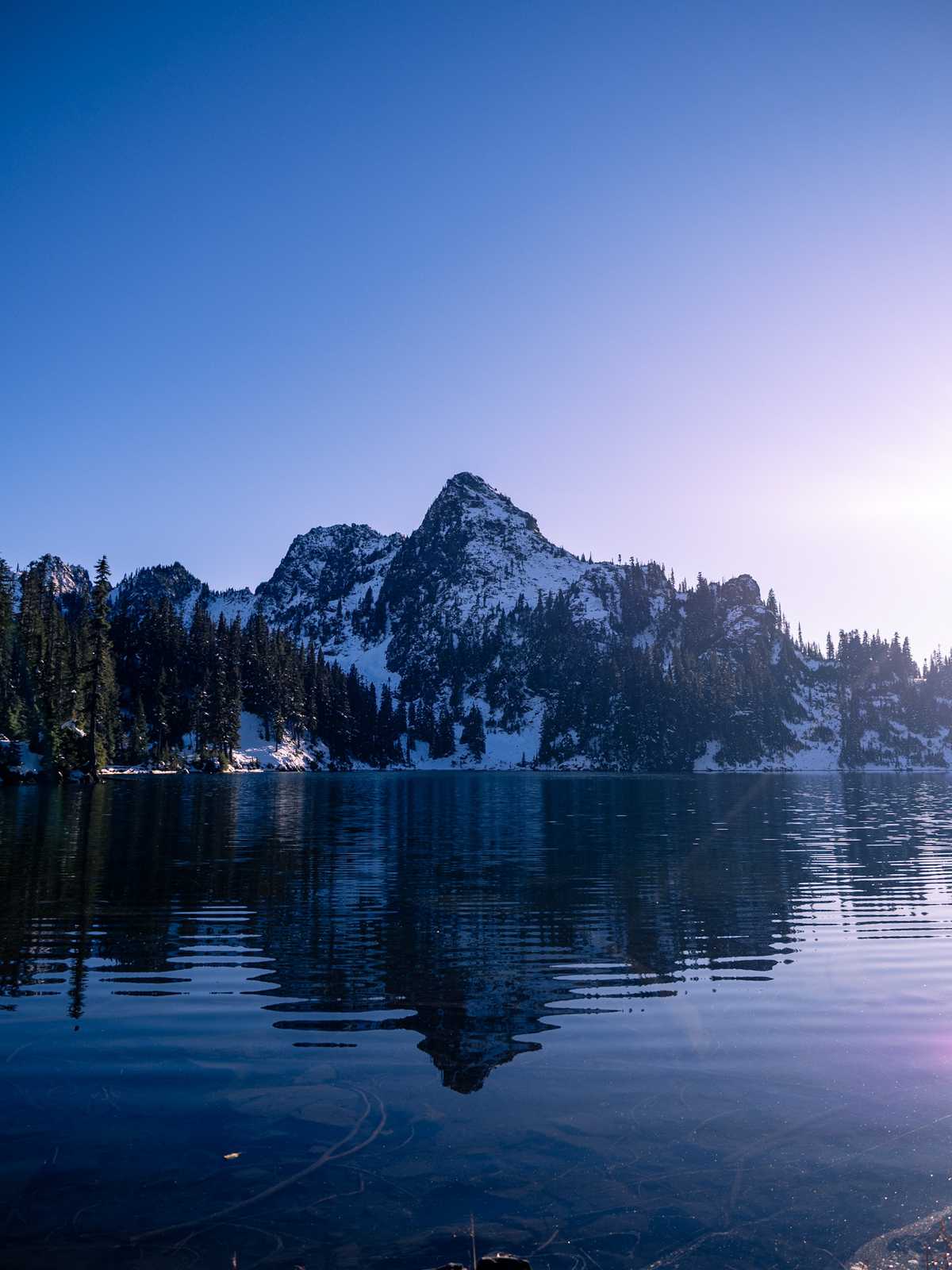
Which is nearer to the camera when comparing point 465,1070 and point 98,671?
point 465,1070

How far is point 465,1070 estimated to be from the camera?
39.6ft

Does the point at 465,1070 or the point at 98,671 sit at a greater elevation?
Result: the point at 98,671

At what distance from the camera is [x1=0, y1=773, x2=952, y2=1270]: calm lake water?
767 centimetres

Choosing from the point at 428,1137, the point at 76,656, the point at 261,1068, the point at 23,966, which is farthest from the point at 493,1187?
the point at 76,656

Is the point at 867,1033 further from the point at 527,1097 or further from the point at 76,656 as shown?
the point at 76,656

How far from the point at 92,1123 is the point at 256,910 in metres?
15.9

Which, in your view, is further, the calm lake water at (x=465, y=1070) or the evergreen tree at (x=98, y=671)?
the evergreen tree at (x=98, y=671)

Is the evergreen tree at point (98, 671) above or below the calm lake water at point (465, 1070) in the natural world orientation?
above

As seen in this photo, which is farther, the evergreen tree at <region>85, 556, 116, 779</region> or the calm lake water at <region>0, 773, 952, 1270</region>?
the evergreen tree at <region>85, 556, 116, 779</region>

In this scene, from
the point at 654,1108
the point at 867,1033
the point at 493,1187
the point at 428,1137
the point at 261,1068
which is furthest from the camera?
the point at 867,1033

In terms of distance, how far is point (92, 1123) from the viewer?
980 centimetres

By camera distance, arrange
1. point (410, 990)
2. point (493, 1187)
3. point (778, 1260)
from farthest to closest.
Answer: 1. point (410, 990)
2. point (493, 1187)
3. point (778, 1260)

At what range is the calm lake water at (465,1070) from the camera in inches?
302

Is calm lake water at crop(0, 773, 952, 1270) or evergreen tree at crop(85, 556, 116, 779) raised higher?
evergreen tree at crop(85, 556, 116, 779)
